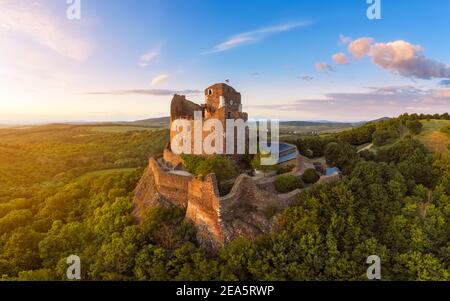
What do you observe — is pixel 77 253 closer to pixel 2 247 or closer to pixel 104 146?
pixel 2 247

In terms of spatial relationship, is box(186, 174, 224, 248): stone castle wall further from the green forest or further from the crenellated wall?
the green forest

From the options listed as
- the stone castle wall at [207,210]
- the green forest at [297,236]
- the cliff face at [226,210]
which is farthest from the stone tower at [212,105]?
the green forest at [297,236]

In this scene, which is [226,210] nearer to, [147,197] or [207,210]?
[207,210]

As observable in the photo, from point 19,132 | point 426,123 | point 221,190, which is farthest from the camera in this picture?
point 19,132

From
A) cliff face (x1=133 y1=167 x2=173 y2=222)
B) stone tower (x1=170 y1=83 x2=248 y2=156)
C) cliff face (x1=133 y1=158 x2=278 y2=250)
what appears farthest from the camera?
stone tower (x1=170 y1=83 x2=248 y2=156)

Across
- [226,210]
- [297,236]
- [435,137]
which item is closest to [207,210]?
[226,210]

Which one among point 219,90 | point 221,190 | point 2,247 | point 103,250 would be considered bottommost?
point 2,247

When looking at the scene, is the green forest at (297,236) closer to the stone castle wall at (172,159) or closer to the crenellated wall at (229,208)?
the crenellated wall at (229,208)

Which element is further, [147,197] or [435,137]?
[435,137]

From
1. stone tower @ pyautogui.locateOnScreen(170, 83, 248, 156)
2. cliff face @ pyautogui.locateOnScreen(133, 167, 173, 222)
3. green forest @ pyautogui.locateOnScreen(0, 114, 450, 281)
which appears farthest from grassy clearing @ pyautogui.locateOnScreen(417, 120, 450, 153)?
cliff face @ pyautogui.locateOnScreen(133, 167, 173, 222)

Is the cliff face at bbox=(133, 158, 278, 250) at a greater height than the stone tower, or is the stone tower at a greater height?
the stone tower

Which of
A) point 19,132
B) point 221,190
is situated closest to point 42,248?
point 221,190
